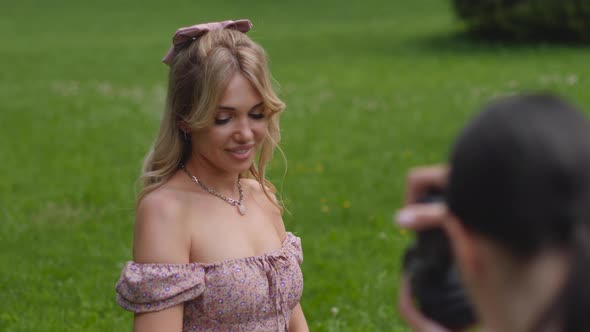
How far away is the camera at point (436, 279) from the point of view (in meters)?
1.37

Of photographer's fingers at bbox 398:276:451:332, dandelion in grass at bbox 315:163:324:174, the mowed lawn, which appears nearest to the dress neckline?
the mowed lawn

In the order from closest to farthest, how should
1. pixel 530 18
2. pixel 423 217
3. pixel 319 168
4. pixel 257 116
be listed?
pixel 423 217, pixel 257 116, pixel 319 168, pixel 530 18

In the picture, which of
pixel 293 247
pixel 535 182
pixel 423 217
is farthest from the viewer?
pixel 293 247

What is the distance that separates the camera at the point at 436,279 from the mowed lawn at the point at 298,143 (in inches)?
102

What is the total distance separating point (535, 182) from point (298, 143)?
27.1 feet

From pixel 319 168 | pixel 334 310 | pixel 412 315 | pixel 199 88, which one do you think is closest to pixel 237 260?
pixel 199 88

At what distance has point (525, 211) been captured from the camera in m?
1.10

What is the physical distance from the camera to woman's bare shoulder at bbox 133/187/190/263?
2.99 m

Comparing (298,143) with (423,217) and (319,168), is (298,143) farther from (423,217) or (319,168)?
(423,217)

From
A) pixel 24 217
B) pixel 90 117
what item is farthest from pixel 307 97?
pixel 24 217

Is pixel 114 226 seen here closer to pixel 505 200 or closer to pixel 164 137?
pixel 164 137

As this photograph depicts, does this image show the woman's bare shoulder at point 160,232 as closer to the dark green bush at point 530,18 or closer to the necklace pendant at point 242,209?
the necklace pendant at point 242,209

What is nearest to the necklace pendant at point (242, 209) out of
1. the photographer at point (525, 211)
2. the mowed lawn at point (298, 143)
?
the mowed lawn at point (298, 143)

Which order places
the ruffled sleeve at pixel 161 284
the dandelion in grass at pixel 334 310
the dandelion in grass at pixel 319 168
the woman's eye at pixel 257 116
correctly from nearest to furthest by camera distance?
the ruffled sleeve at pixel 161 284, the woman's eye at pixel 257 116, the dandelion in grass at pixel 334 310, the dandelion in grass at pixel 319 168
